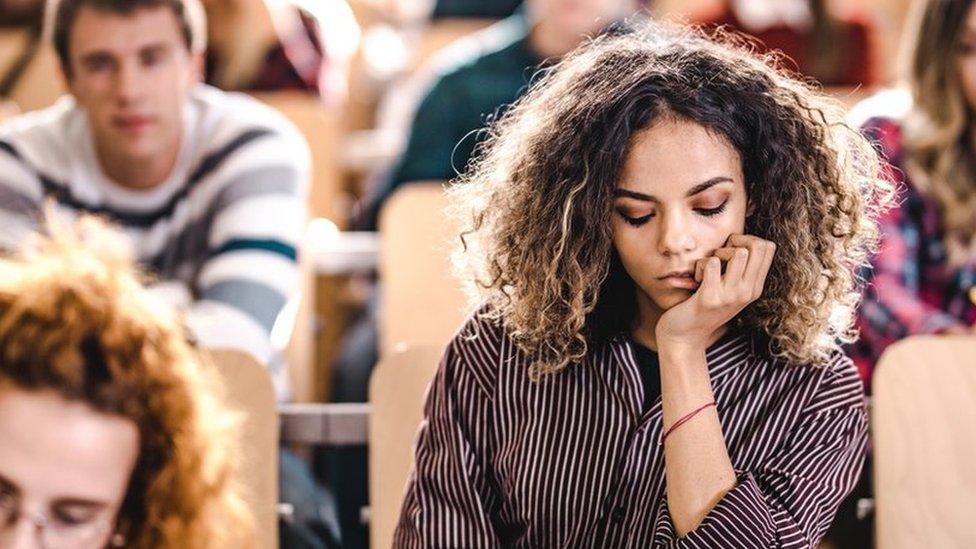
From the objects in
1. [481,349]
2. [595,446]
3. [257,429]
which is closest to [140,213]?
[257,429]

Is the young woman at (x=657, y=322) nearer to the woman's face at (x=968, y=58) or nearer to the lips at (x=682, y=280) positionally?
the lips at (x=682, y=280)

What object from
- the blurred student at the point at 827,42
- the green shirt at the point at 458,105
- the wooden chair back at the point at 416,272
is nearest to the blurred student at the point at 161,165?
the wooden chair back at the point at 416,272

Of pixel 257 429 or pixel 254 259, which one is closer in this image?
pixel 257 429

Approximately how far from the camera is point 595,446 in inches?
57.3

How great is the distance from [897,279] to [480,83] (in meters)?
1.05

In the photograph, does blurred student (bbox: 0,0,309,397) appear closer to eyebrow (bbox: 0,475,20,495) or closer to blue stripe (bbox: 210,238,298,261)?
blue stripe (bbox: 210,238,298,261)

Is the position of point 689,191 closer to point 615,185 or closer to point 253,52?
point 615,185

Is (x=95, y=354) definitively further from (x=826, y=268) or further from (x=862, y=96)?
(x=862, y=96)

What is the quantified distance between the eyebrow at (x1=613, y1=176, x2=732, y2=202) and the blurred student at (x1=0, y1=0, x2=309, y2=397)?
881mm

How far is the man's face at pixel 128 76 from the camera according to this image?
221 cm

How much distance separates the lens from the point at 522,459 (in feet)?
4.81

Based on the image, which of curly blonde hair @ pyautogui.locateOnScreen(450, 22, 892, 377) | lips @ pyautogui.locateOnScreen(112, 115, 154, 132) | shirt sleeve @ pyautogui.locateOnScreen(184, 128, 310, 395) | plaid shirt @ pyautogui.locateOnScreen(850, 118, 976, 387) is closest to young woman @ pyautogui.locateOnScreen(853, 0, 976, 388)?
plaid shirt @ pyautogui.locateOnScreen(850, 118, 976, 387)

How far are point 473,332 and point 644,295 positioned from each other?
19 cm

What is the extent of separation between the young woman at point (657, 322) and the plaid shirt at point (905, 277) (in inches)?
23.9
